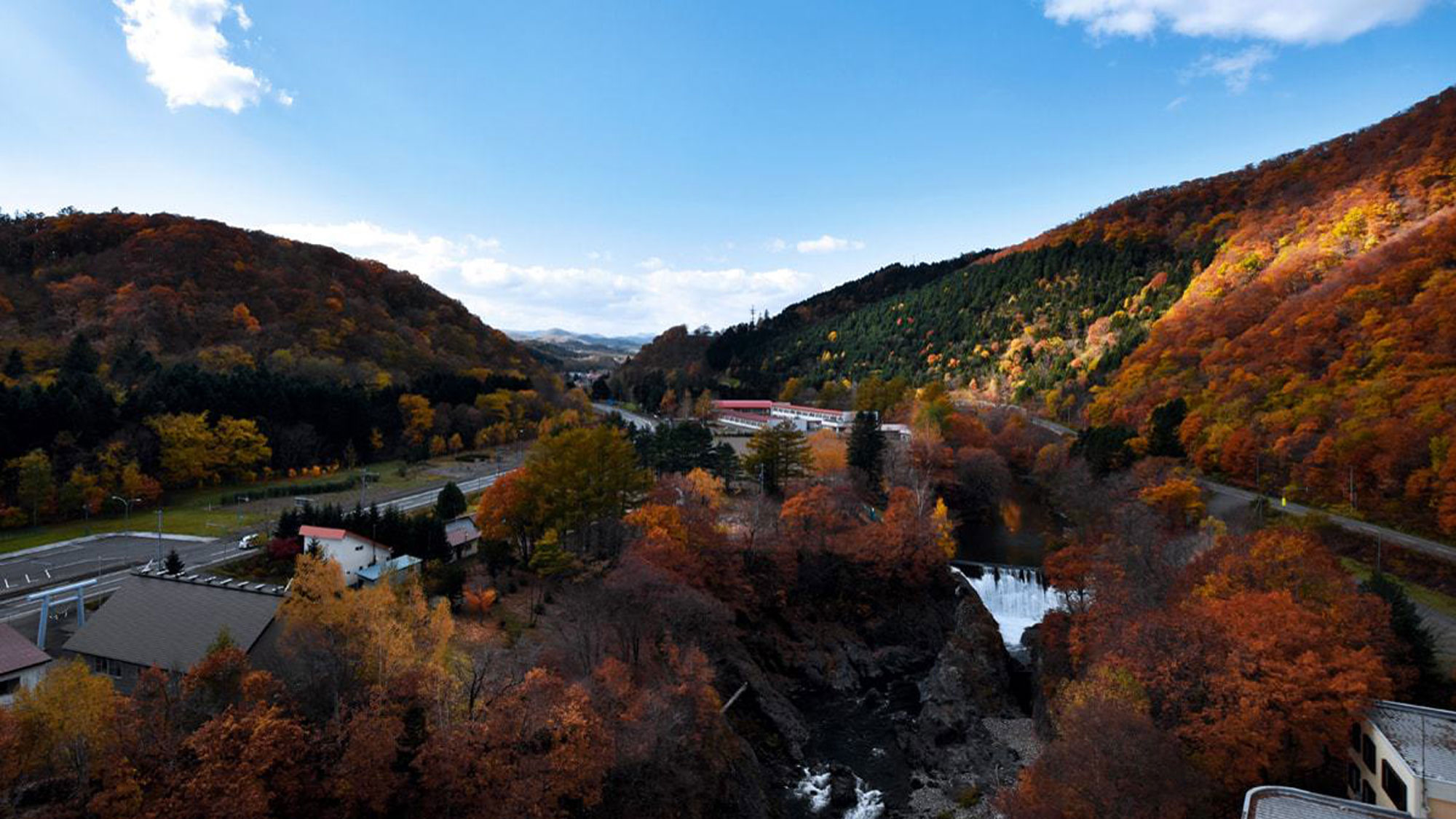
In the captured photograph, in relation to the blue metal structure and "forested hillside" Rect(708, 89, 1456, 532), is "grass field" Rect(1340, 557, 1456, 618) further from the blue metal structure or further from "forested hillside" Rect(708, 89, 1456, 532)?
the blue metal structure

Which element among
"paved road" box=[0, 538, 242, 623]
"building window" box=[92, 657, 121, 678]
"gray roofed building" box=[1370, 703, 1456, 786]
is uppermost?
"paved road" box=[0, 538, 242, 623]

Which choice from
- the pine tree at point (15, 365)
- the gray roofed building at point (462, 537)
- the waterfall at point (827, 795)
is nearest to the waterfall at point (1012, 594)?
the waterfall at point (827, 795)

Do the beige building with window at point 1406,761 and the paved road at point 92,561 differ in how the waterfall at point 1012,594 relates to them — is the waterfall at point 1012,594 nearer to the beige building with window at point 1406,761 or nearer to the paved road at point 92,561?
the beige building with window at point 1406,761

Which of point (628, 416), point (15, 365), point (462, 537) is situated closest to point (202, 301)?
point (15, 365)

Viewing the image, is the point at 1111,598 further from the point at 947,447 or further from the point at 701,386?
the point at 701,386

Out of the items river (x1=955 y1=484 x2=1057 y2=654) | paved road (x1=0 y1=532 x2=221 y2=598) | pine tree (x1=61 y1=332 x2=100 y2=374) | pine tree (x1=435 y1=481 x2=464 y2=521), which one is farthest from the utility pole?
river (x1=955 y1=484 x2=1057 y2=654)

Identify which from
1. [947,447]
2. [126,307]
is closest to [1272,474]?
[947,447]
